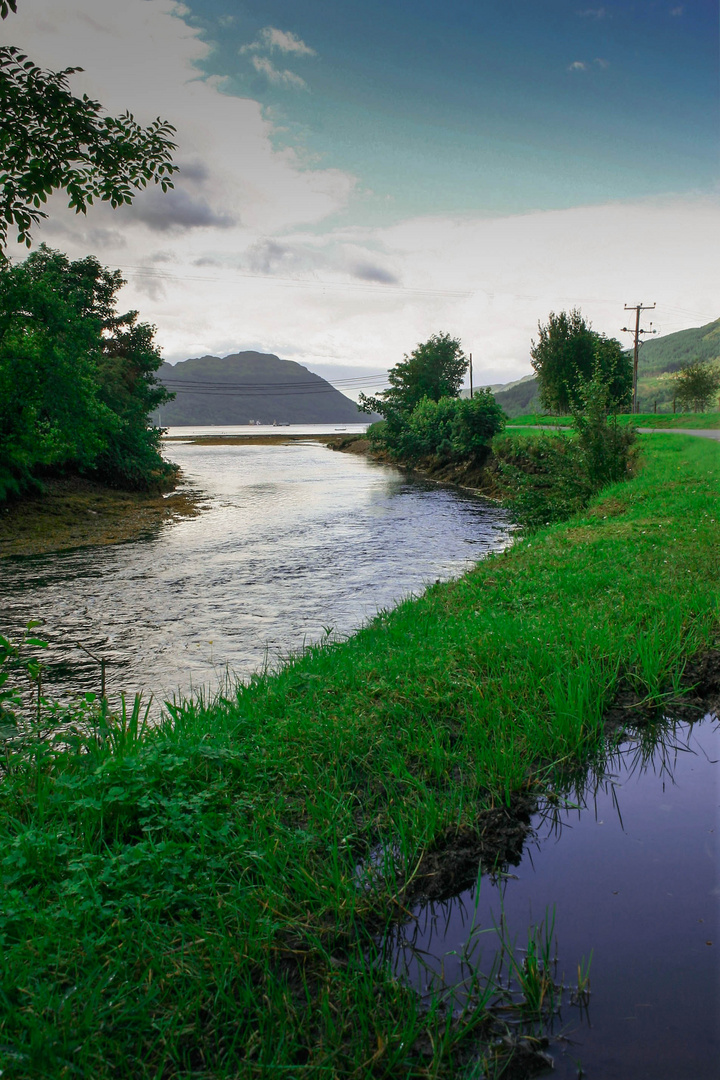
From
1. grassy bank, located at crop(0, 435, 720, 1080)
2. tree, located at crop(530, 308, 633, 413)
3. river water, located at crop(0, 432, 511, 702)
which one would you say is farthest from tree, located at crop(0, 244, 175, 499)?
tree, located at crop(530, 308, 633, 413)

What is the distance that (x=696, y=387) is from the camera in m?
62.6

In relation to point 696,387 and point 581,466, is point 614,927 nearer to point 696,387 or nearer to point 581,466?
point 581,466

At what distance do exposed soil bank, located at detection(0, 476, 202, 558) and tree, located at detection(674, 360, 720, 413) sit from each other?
5397 centimetres

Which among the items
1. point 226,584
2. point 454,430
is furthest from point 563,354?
point 226,584

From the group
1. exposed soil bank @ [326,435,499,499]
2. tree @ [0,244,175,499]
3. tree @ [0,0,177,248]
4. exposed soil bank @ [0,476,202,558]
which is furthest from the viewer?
exposed soil bank @ [326,435,499,499]

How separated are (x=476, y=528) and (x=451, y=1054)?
16033 millimetres

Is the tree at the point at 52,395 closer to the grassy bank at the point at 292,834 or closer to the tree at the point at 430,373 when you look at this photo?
the grassy bank at the point at 292,834

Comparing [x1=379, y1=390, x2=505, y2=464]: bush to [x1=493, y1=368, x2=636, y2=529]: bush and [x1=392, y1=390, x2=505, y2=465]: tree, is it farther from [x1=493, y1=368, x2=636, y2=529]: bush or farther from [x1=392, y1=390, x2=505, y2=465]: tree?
[x1=493, y1=368, x2=636, y2=529]: bush

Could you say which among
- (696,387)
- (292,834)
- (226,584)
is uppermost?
(696,387)

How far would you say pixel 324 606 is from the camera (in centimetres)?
1016

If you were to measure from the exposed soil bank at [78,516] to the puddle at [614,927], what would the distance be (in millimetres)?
14252

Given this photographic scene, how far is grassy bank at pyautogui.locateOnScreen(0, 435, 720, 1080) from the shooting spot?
224cm

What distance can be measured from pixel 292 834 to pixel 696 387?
69.1 meters

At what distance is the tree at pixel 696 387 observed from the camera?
205 ft
